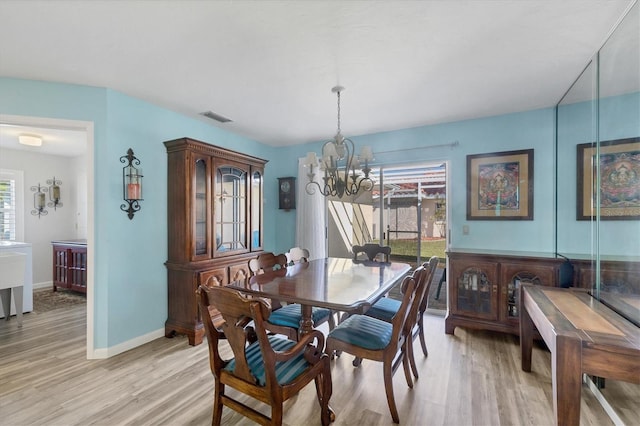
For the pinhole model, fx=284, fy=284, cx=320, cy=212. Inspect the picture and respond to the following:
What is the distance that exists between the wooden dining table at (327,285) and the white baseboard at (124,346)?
57.5 inches

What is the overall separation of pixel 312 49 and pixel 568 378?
2.42 metres

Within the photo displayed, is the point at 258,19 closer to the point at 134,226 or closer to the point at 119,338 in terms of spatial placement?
the point at 134,226

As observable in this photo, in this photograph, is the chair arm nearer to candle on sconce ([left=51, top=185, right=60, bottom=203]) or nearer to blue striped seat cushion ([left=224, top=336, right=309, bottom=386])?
blue striped seat cushion ([left=224, top=336, right=309, bottom=386])

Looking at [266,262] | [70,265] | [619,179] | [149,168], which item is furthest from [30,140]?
[619,179]

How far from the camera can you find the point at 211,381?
2230 millimetres

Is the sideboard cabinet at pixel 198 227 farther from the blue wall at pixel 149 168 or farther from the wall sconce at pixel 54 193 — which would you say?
the wall sconce at pixel 54 193

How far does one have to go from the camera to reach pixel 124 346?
2.70m

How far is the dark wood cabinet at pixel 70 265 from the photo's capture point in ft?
14.6

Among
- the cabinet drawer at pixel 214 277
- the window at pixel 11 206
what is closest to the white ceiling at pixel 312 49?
the cabinet drawer at pixel 214 277

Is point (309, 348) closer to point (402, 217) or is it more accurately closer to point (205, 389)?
point (205, 389)

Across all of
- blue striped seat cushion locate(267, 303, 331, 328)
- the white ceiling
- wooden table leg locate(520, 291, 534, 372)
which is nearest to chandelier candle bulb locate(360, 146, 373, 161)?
the white ceiling

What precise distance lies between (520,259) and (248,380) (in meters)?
2.72

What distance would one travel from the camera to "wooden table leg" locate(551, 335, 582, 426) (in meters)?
1.40

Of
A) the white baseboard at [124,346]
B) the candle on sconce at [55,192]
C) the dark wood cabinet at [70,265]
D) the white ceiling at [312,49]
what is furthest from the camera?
the candle on sconce at [55,192]
